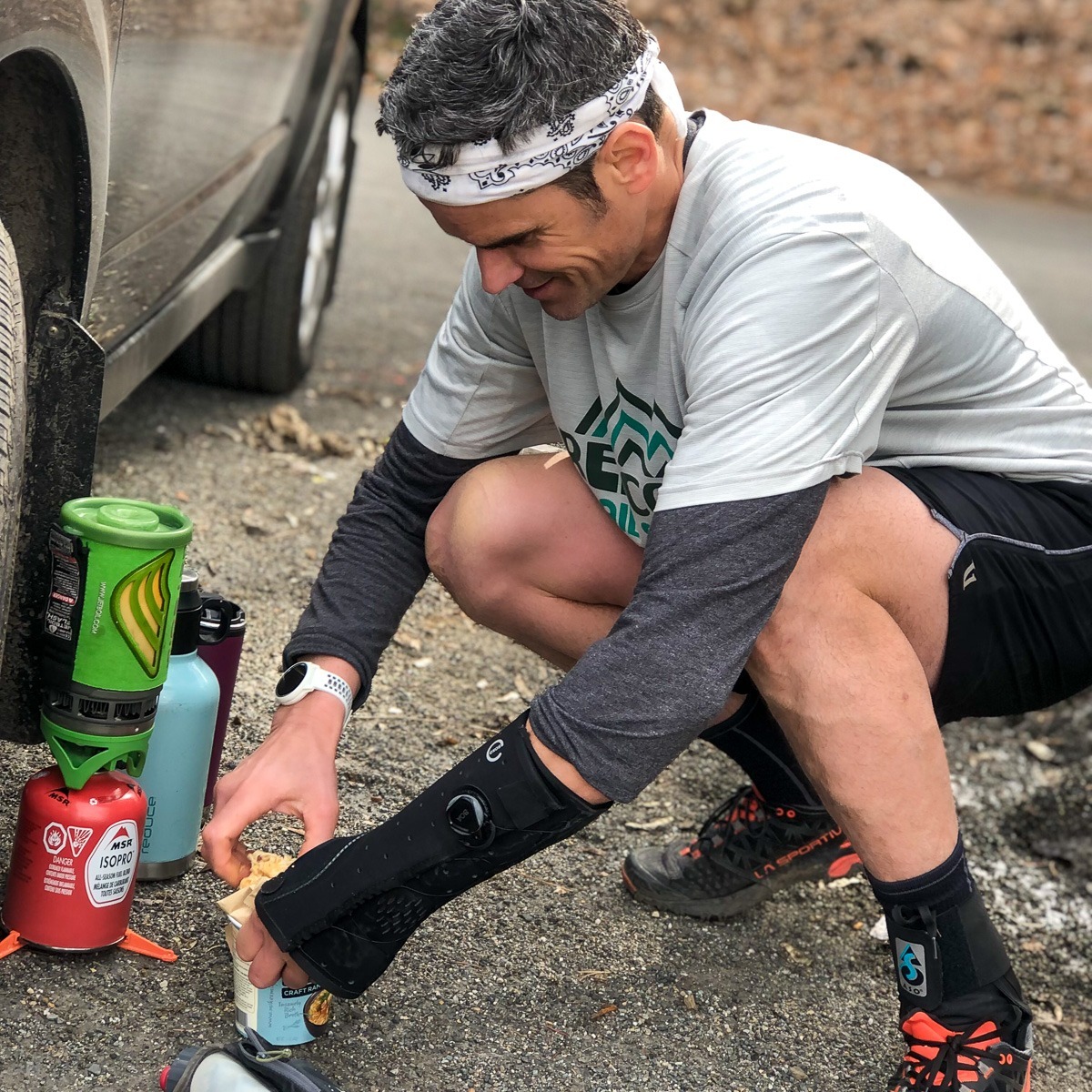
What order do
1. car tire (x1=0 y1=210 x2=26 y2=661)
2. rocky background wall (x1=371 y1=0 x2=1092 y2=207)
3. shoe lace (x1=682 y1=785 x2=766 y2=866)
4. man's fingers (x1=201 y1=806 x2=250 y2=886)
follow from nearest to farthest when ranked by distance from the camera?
car tire (x1=0 y1=210 x2=26 y2=661) < man's fingers (x1=201 y1=806 x2=250 y2=886) < shoe lace (x1=682 y1=785 x2=766 y2=866) < rocky background wall (x1=371 y1=0 x2=1092 y2=207)

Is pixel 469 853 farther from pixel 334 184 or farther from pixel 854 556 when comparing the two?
pixel 334 184

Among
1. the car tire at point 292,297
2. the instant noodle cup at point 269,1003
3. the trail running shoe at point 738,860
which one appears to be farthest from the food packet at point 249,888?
the car tire at point 292,297

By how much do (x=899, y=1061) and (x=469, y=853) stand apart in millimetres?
760

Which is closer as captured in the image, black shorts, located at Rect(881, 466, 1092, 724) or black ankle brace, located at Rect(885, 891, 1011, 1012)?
black ankle brace, located at Rect(885, 891, 1011, 1012)

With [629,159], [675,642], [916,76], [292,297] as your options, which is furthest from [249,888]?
[916,76]

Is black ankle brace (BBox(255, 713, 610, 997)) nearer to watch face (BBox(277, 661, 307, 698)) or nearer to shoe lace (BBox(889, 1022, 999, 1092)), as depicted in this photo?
watch face (BBox(277, 661, 307, 698))

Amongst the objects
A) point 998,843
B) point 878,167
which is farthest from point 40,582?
point 998,843

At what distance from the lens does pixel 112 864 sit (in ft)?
5.90

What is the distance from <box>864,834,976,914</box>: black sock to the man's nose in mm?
871

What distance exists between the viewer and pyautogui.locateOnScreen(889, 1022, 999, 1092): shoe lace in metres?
1.77

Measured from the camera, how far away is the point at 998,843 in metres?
2.68

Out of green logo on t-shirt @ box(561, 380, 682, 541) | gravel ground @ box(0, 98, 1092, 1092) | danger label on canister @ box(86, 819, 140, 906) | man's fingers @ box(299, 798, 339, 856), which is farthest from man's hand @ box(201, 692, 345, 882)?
green logo on t-shirt @ box(561, 380, 682, 541)

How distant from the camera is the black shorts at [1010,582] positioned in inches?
76.7

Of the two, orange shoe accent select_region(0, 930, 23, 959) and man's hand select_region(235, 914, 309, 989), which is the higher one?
man's hand select_region(235, 914, 309, 989)
